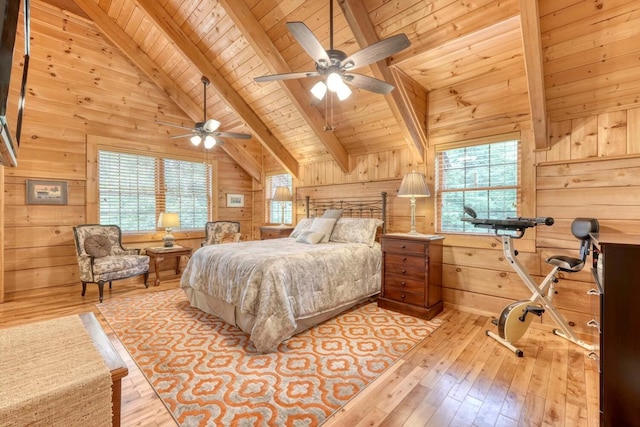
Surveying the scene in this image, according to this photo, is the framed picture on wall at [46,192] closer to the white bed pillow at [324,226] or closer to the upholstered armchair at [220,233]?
the upholstered armchair at [220,233]

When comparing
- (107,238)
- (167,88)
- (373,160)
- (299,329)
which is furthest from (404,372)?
(167,88)

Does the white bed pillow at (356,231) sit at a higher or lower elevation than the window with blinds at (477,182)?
lower

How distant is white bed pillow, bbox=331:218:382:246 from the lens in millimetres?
3849

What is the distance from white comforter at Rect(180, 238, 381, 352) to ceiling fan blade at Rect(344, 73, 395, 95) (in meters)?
1.69

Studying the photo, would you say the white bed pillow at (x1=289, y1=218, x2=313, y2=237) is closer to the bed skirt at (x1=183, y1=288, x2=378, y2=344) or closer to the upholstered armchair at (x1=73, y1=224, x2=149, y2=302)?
the bed skirt at (x1=183, y1=288, x2=378, y2=344)

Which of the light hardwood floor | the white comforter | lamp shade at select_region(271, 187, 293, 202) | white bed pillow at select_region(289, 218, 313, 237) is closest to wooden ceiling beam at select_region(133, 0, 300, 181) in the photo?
lamp shade at select_region(271, 187, 293, 202)

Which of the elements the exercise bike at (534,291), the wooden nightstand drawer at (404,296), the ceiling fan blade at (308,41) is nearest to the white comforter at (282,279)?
the wooden nightstand drawer at (404,296)

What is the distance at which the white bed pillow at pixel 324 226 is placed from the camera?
3914mm

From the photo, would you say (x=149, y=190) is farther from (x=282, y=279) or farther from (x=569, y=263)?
(x=569, y=263)

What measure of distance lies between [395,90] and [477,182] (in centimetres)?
148

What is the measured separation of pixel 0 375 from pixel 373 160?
4.22 m

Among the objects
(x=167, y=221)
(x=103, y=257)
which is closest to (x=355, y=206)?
(x=167, y=221)

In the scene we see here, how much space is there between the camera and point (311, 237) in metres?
3.82

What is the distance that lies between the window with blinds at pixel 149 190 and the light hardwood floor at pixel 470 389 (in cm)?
264
